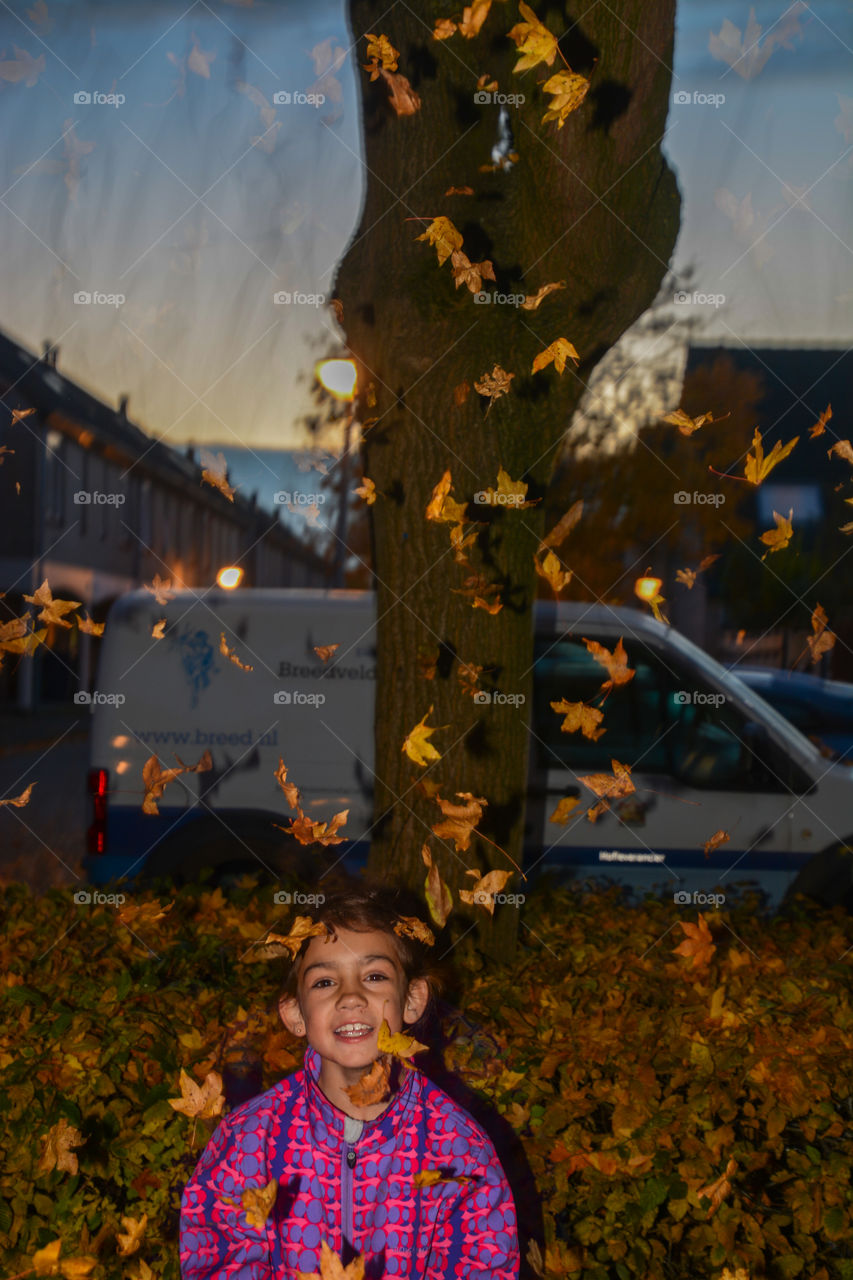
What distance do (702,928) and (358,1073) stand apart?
1198mm

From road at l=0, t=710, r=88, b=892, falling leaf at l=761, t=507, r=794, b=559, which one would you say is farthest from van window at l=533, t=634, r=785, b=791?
road at l=0, t=710, r=88, b=892

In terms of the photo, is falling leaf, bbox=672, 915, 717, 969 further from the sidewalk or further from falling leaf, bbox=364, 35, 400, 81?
the sidewalk

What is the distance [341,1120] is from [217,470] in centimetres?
208

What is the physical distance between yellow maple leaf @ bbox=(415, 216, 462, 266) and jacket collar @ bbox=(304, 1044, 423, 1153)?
2179 mm

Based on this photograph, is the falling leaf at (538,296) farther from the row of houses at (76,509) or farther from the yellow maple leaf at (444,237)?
the row of houses at (76,509)

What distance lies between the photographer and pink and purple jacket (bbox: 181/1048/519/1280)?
6.59ft

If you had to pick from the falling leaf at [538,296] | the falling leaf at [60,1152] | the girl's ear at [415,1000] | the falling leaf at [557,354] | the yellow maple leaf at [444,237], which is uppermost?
the yellow maple leaf at [444,237]

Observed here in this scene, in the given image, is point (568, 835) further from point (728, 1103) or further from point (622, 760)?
point (728, 1103)

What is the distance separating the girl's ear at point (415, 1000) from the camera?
2.22 meters

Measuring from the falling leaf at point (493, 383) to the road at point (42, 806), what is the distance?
11.0 feet

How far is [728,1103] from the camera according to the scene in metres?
2.42

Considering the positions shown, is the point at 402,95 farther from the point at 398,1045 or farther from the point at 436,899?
the point at 398,1045

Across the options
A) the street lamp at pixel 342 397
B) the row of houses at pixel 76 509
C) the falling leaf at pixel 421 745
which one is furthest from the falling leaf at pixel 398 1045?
the row of houses at pixel 76 509

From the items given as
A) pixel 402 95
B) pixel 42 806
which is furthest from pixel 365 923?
pixel 42 806
